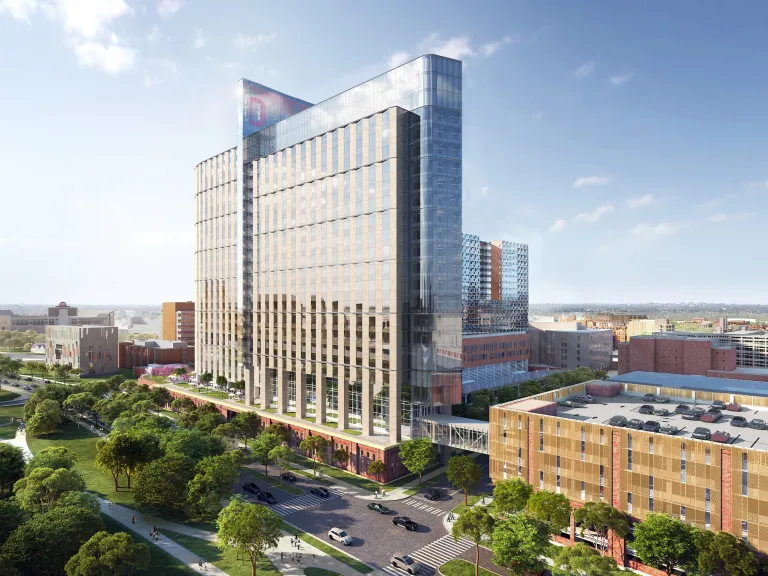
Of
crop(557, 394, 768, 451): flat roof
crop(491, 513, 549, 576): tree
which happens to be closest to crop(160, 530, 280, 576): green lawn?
crop(491, 513, 549, 576): tree

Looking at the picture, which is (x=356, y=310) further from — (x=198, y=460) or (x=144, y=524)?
(x=144, y=524)

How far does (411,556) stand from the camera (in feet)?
180

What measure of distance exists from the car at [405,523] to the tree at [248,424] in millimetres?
38198

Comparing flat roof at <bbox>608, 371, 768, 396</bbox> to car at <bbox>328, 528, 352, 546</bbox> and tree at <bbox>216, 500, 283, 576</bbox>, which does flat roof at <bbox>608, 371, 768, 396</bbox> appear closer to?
car at <bbox>328, 528, 352, 546</bbox>

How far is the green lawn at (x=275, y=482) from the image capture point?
245ft

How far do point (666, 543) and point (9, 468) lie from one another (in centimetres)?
8132

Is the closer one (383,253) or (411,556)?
(411,556)

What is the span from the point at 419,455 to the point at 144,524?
3852cm

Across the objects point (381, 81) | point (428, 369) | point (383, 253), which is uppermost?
point (381, 81)

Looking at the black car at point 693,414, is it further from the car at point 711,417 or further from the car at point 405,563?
the car at point 405,563

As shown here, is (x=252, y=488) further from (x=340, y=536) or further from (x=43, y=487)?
(x=43, y=487)

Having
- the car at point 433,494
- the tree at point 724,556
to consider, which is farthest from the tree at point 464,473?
the tree at point 724,556

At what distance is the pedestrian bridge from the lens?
74.9m

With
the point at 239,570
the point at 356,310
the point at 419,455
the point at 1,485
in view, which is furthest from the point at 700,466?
the point at 1,485
